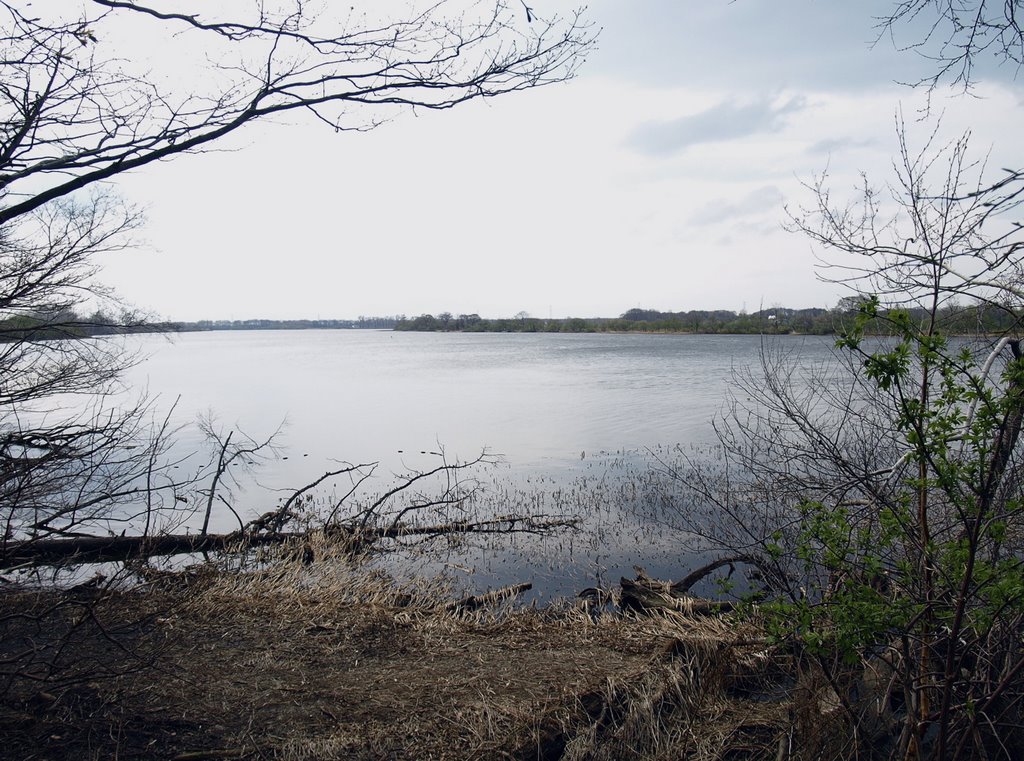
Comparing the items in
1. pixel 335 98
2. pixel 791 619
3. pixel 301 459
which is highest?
pixel 335 98

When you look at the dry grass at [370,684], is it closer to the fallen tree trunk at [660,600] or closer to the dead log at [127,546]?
the fallen tree trunk at [660,600]

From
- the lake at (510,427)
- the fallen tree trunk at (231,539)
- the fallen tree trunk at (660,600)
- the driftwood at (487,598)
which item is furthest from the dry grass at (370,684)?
the lake at (510,427)

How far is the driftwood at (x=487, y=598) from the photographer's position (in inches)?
313

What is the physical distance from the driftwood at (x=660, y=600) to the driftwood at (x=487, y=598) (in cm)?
128

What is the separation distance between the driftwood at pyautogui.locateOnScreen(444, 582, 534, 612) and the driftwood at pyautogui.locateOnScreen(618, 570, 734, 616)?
1284 millimetres

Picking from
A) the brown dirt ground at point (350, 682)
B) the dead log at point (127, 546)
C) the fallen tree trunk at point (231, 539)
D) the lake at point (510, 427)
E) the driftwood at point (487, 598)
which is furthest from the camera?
the lake at point (510, 427)

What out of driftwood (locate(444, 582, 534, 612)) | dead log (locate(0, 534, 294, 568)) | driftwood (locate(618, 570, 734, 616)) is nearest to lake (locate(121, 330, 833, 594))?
driftwood (locate(444, 582, 534, 612))

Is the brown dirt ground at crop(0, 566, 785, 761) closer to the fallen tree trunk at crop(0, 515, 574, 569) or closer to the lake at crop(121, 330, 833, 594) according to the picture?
the fallen tree trunk at crop(0, 515, 574, 569)

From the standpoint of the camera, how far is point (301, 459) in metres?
17.3

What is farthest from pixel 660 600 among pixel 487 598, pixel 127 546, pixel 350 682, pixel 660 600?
pixel 127 546

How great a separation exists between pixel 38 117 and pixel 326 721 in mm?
4516

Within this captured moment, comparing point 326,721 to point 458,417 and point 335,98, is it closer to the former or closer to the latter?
point 335,98

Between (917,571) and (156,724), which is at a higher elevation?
(917,571)

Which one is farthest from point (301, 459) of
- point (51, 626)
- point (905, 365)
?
point (905, 365)
